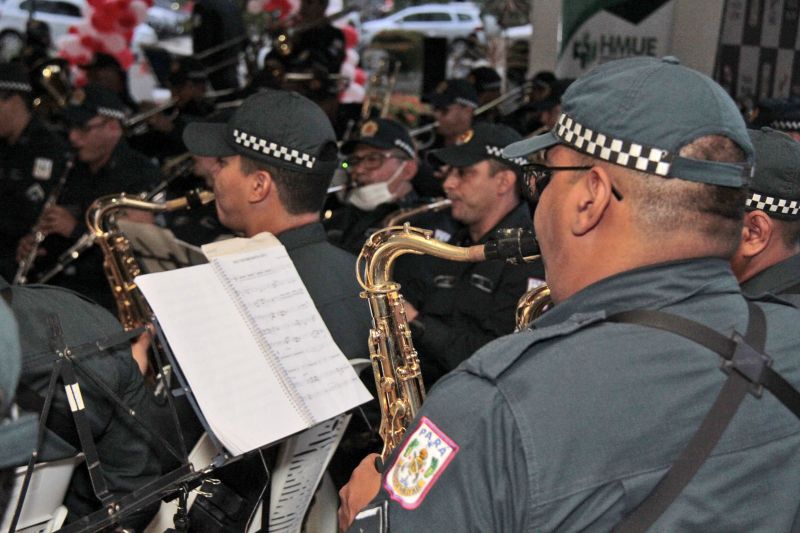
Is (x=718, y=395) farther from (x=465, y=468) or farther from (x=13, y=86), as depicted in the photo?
(x=13, y=86)

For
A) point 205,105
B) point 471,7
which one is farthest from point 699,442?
point 471,7

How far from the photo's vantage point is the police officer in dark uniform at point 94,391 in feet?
→ 7.04

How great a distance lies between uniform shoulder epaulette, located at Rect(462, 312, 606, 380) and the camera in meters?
1.43

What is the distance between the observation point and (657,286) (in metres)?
1.50

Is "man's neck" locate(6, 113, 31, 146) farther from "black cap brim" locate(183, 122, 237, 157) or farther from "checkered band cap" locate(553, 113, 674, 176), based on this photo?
"checkered band cap" locate(553, 113, 674, 176)

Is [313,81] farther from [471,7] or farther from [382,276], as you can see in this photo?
[471,7]

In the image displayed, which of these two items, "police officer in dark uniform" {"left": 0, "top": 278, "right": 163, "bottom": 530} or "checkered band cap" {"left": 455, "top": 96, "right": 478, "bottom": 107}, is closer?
"police officer in dark uniform" {"left": 0, "top": 278, "right": 163, "bottom": 530}

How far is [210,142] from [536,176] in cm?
188

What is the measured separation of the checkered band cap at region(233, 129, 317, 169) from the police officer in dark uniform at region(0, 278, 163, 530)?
3.29 feet

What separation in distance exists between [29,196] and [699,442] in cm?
561

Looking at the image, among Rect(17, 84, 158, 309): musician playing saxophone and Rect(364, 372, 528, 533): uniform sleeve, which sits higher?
Rect(364, 372, 528, 533): uniform sleeve

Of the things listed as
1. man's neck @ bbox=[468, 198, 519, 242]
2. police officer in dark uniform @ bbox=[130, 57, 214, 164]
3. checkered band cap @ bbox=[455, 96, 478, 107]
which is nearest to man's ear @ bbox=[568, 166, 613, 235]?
man's neck @ bbox=[468, 198, 519, 242]

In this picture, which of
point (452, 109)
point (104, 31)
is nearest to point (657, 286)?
point (452, 109)

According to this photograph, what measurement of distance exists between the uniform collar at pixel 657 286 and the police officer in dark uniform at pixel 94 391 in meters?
1.25
